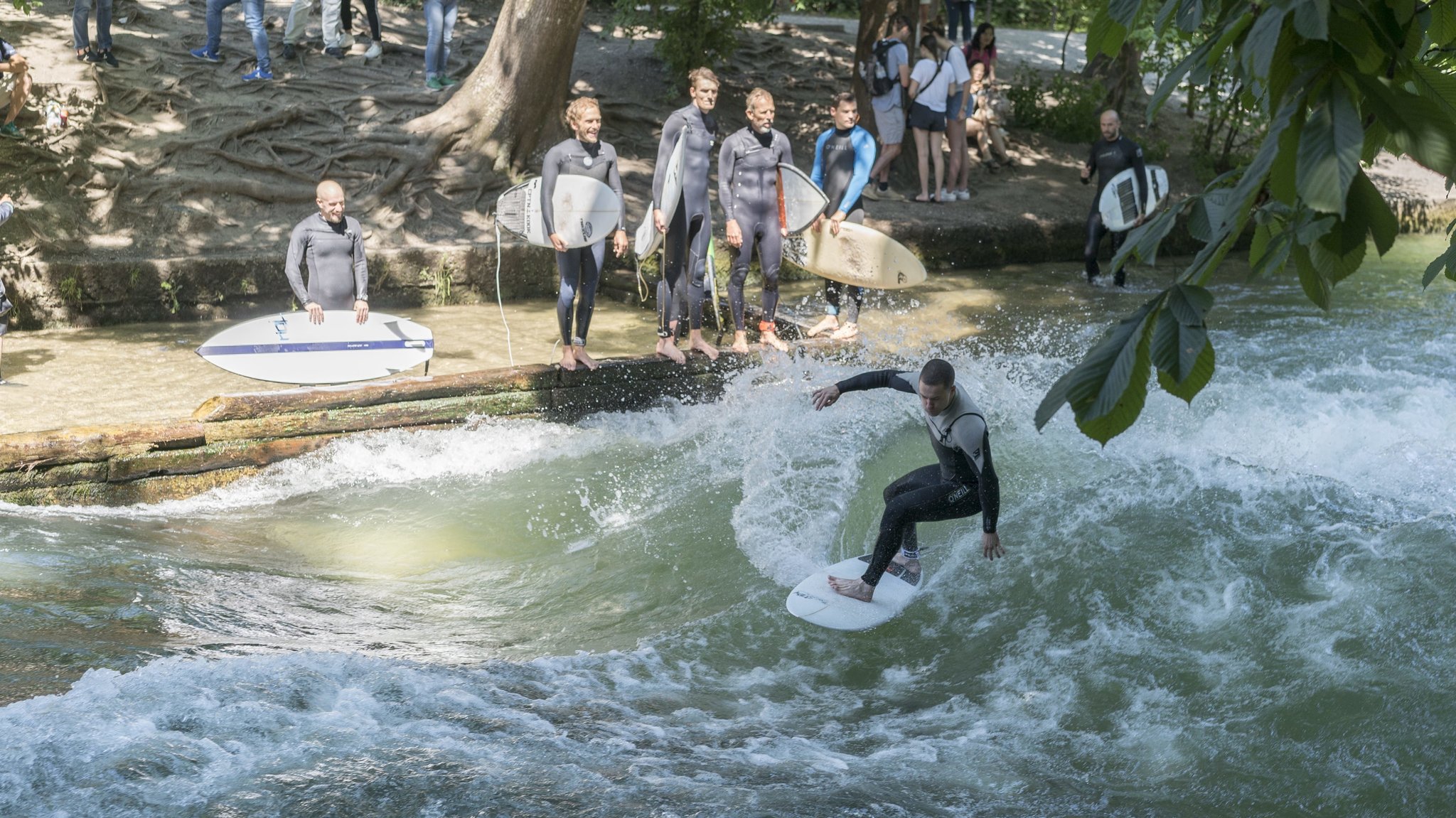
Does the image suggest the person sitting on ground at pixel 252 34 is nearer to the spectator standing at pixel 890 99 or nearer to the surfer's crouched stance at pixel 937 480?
the spectator standing at pixel 890 99

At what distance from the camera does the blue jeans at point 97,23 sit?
42.5 feet

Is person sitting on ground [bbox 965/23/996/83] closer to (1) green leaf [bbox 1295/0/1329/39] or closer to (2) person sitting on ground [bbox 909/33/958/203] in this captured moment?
(2) person sitting on ground [bbox 909/33/958/203]

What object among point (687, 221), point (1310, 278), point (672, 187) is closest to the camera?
point (1310, 278)

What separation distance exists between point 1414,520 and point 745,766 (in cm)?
464

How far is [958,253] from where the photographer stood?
557 inches

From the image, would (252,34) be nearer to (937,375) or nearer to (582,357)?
(582,357)

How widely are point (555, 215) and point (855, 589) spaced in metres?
3.65

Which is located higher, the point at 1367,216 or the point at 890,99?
the point at 890,99

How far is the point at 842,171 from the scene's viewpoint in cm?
1043

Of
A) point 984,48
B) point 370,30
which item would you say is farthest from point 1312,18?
point 984,48

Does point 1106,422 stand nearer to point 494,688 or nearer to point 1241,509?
point 494,688

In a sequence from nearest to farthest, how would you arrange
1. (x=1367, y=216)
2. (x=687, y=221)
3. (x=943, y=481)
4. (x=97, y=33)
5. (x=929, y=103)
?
(x=1367, y=216) → (x=943, y=481) → (x=687, y=221) → (x=97, y=33) → (x=929, y=103)

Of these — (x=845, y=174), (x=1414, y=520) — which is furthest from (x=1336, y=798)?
(x=845, y=174)

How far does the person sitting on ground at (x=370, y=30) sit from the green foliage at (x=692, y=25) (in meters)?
2.98
